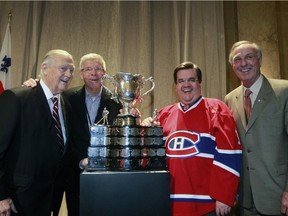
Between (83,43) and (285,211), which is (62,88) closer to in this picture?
(83,43)

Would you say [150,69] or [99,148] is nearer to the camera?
[99,148]

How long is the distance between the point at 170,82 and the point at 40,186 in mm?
1636

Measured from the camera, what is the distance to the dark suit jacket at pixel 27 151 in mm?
1614

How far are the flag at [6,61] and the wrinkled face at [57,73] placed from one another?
0.91 m

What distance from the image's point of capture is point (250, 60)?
190 cm

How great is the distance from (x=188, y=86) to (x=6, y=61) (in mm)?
1747

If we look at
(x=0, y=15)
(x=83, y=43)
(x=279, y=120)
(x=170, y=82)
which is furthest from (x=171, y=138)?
(x=0, y=15)

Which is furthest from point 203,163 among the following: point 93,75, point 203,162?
point 93,75

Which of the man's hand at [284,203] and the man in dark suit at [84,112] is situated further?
the man in dark suit at [84,112]

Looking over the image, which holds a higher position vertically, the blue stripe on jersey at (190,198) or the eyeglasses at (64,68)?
the eyeglasses at (64,68)

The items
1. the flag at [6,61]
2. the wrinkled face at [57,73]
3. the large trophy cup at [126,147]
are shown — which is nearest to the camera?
the large trophy cup at [126,147]

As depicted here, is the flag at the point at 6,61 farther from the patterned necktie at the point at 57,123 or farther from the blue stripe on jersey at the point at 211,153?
the blue stripe on jersey at the point at 211,153

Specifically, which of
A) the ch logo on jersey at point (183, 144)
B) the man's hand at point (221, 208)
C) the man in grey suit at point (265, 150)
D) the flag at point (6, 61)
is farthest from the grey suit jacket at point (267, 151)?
the flag at point (6, 61)

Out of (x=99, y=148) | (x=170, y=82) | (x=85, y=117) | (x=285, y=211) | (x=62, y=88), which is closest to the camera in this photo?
(x=99, y=148)
